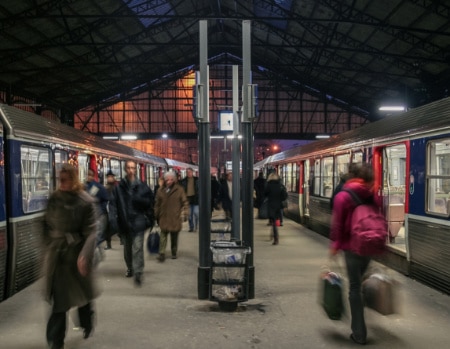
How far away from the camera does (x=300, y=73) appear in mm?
31859

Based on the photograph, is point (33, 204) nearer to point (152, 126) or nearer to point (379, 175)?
point (379, 175)

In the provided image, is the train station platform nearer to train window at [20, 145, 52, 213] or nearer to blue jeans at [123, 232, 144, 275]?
blue jeans at [123, 232, 144, 275]

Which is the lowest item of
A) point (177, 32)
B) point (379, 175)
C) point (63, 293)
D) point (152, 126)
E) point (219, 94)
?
point (63, 293)

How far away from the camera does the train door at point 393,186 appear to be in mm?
9320

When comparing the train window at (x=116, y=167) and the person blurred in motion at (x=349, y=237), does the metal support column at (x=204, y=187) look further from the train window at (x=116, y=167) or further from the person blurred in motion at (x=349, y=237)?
the train window at (x=116, y=167)

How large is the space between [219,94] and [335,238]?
31743 mm

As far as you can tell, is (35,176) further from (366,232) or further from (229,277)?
(366,232)

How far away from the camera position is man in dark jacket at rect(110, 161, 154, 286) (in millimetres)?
7191

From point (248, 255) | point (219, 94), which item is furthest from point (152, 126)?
point (248, 255)

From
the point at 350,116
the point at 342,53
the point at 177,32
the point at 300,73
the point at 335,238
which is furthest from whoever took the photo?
the point at 350,116

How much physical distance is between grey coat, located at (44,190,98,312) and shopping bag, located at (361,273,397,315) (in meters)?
2.54

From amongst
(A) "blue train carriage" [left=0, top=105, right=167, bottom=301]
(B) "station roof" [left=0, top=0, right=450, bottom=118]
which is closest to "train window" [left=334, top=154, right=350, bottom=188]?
(B) "station roof" [left=0, top=0, right=450, bottom=118]

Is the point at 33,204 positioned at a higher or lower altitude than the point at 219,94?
lower

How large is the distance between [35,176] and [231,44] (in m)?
16.3
